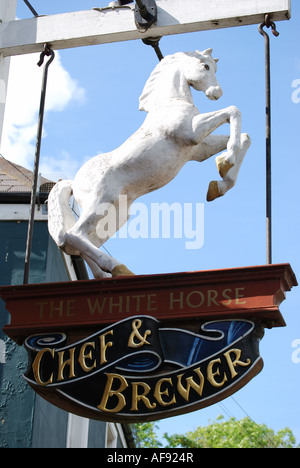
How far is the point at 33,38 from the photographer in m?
7.58

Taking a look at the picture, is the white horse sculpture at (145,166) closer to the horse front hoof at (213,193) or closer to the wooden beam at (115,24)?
the horse front hoof at (213,193)

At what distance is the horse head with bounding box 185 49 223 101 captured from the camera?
694 cm

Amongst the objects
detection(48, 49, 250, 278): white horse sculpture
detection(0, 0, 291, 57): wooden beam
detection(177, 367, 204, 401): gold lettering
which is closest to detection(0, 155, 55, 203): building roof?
detection(0, 0, 291, 57): wooden beam

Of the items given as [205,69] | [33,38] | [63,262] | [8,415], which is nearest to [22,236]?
[63,262]

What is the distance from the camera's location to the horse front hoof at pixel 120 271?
6.36 meters

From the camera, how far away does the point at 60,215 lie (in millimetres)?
6910

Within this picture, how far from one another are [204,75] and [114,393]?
8.41ft

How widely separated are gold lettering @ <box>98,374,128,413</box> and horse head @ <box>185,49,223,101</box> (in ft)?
7.57

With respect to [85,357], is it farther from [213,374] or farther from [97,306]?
[213,374]

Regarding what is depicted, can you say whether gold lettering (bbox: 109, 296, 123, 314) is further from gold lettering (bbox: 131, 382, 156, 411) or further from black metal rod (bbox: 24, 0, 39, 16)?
black metal rod (bbox: 24, 0, 39, 16)
